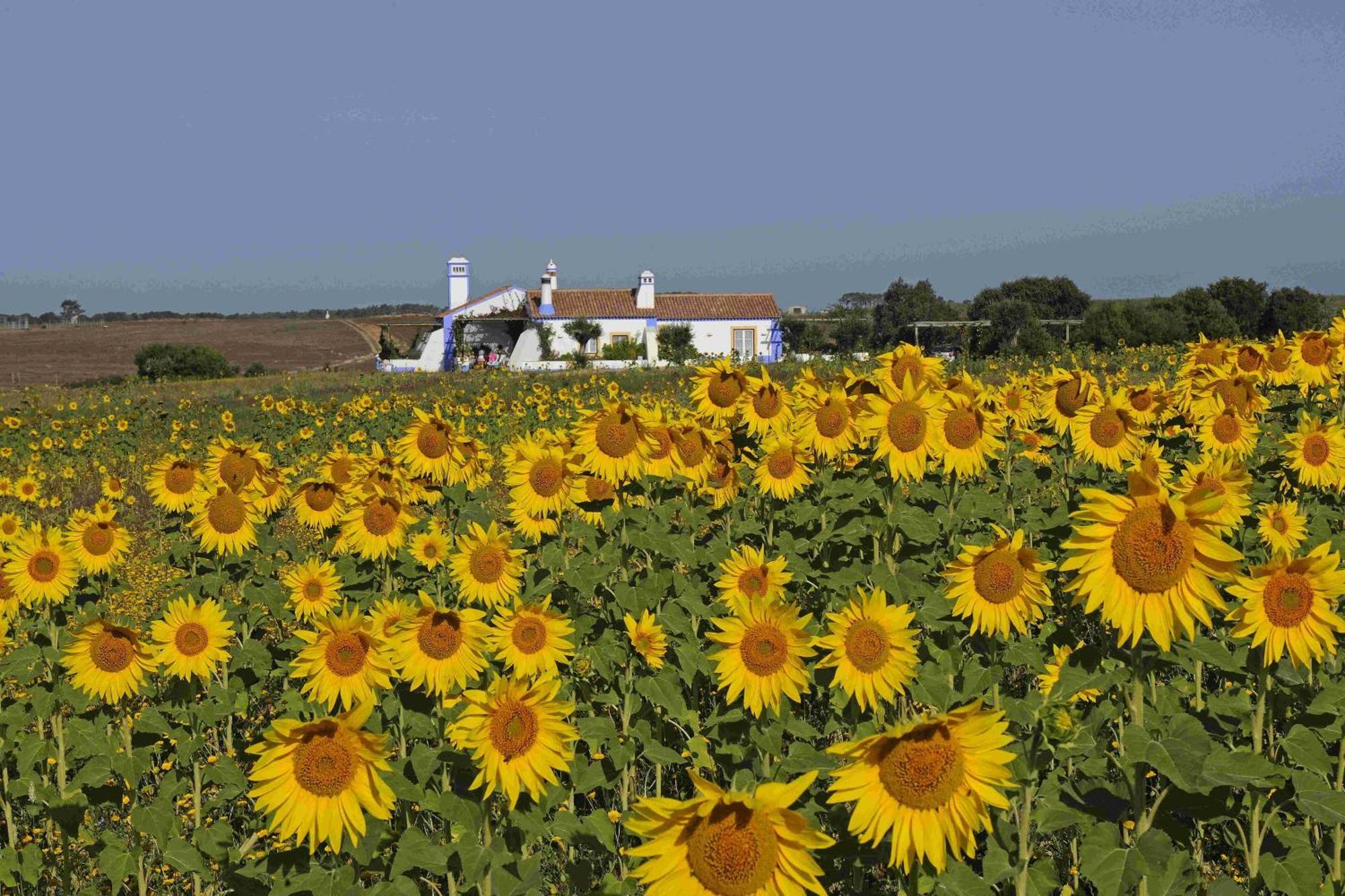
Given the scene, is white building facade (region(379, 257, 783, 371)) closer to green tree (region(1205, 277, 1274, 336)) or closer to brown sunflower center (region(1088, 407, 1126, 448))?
green tree (region(1205, 277, 1274, 336))

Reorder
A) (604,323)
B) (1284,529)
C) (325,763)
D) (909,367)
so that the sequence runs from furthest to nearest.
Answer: (604,323)
(909,367)
(1284,529)
(325,763)

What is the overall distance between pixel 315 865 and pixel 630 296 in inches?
2144

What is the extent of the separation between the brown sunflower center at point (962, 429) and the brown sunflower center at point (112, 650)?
3976 millimetres

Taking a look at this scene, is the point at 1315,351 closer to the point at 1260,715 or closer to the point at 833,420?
the point at 833,420

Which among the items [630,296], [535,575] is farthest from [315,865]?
[630,296]

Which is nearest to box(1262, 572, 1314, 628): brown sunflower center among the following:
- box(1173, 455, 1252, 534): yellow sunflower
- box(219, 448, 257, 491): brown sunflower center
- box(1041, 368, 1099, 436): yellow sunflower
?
box(1173, 455, 1252, 534): yellow sunflower

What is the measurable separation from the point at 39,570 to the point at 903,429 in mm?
4408

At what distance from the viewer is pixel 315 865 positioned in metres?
3.19

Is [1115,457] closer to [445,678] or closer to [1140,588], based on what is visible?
[1140,588]

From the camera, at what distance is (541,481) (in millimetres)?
5516

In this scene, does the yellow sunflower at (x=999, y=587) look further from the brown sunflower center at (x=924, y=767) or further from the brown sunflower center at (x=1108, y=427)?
the brown sunflower center at (x=1108, y=427)

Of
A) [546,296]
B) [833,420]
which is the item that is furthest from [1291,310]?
[833,420]

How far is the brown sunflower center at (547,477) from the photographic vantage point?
5.50m

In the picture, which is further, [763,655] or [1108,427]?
[1108,427]
